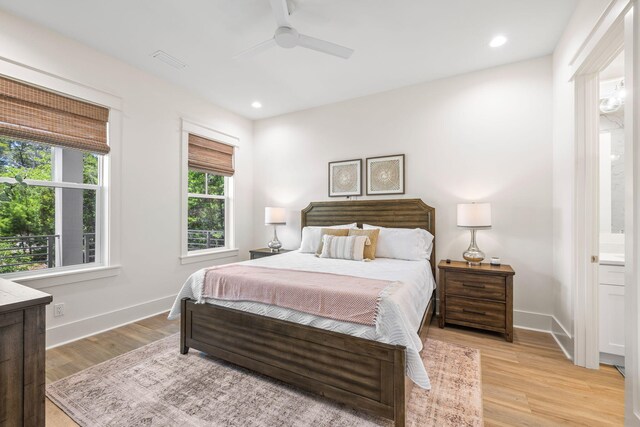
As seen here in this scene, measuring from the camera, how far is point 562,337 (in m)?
2.62

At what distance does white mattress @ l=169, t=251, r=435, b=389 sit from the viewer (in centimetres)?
161

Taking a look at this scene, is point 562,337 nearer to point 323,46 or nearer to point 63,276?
point 323,46

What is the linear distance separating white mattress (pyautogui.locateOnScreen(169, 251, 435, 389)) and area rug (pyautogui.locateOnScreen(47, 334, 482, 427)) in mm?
428

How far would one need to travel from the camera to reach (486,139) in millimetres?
3287

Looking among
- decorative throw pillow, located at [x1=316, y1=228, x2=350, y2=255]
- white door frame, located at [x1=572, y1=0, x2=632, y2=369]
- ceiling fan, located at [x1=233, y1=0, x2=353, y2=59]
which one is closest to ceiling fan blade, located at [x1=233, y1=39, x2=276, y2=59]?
ceiling fan, located at [x1=233, y1=0, x2=353, y2=59]

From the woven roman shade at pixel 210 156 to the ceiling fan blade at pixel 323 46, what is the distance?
2390 mm

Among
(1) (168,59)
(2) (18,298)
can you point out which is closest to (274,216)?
(1) (168,59)

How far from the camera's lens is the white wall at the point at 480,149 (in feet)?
9.99

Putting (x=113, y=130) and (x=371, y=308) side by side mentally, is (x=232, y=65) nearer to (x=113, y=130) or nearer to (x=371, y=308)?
(x=113, y=130)

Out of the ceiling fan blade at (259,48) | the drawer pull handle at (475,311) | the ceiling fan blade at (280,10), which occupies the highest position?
the ceiling fan blade at (280,10)

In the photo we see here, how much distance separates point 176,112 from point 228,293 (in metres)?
2.73

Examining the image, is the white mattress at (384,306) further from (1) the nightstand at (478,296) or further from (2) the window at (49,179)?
(2) the window at (49,179)

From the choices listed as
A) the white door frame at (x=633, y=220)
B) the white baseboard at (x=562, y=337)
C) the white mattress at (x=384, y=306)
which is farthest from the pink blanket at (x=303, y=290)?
the white baseboard at (x=562, y=337)

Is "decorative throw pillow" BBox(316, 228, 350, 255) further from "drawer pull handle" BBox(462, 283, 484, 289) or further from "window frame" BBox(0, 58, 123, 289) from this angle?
"window frame" BBox(0, 58, 123, 289)
